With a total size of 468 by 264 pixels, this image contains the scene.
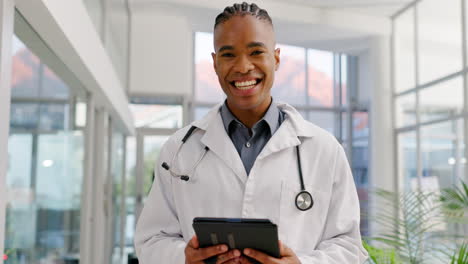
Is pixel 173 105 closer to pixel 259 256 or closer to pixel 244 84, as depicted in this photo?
pixel 244 84

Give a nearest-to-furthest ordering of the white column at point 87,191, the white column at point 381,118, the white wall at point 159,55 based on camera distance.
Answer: the white column at point 87,191 < the white wall at point 159,55 < the white column at point 381,118

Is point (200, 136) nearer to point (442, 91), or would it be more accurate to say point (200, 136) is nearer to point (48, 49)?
point (48, 49)

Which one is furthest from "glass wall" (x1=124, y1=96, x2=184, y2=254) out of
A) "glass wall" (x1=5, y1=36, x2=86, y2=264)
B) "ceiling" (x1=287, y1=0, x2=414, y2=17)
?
"glass wall" (x1=5, y1=36, x2=86, y2=264)

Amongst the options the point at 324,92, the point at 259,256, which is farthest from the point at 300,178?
the point at 324,92

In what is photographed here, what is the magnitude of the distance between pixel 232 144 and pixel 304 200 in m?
0.22

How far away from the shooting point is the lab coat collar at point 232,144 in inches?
52.0

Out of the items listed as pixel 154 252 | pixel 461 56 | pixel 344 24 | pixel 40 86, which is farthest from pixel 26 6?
pixel 344 24

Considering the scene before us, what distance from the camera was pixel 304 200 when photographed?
128 centimetres

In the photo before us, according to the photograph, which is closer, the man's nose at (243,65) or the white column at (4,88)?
the man's nose at (243,65)

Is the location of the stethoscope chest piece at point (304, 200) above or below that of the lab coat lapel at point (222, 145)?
below

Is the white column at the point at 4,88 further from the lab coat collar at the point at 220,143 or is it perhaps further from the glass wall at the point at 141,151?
the glass wall at the point at 141,151

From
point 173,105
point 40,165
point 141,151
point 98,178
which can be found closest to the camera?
point 40,165

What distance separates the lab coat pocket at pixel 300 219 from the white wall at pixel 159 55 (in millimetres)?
6626

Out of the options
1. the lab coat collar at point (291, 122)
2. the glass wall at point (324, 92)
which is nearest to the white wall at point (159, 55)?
the glass wall at point (324, 92)
